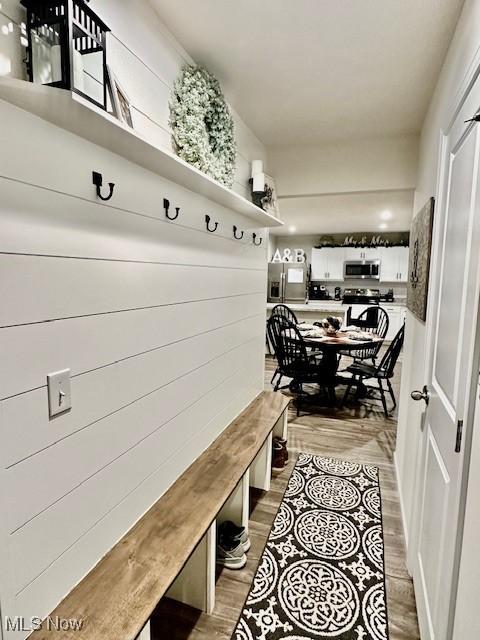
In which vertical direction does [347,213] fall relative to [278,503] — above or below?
above

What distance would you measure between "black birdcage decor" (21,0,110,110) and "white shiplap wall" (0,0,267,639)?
0.20 feet

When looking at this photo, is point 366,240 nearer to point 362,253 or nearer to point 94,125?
point 362,253

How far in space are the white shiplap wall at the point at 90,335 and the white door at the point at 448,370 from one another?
109 cm

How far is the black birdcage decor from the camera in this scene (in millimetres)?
853

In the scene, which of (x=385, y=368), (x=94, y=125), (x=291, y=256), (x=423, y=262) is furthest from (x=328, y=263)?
(x=94, y=125)

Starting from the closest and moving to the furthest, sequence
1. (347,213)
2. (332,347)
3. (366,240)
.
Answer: (332,347)
(347,213)
(366,240)

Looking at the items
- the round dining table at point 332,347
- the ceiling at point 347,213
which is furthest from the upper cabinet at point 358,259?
the round dining table at point 332,347

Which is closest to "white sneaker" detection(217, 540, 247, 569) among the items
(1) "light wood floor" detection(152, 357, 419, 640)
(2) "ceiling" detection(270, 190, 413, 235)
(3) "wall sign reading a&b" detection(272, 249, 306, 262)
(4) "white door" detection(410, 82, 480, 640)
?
(1) "light wood floor" detection(152, 357, 419, 640)

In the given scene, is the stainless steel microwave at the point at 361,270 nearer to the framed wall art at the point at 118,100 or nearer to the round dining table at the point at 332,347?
the round dining table at the point at 332,347

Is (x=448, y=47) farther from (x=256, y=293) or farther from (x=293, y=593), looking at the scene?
(x=293, y=593)

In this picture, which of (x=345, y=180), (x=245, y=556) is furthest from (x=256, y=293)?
(x=245, y=556)

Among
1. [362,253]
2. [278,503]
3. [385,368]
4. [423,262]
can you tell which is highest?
[362,253]

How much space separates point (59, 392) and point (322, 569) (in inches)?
65.1

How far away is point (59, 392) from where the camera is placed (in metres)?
1.02
